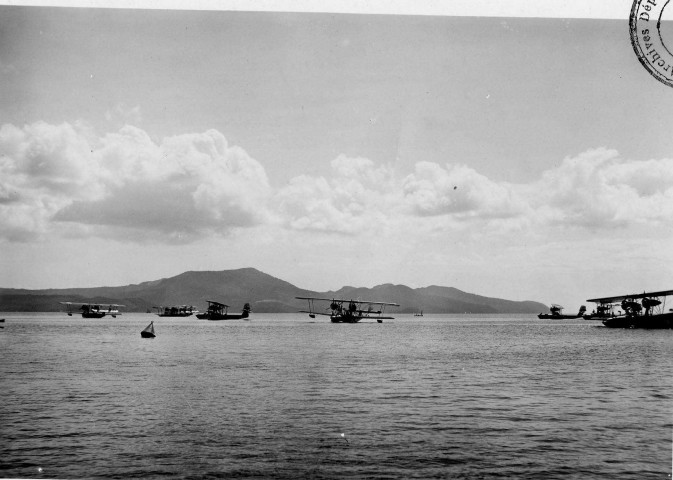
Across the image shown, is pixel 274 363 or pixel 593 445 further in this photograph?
pixel 274 363

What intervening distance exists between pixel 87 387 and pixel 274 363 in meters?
18.2

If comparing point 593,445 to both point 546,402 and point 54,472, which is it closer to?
point 546,402

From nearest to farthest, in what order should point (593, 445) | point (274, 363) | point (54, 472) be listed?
point (54, 472) < point (593, 445) < point (274, 363)

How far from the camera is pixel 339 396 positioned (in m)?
33.1

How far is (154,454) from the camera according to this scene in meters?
21.3

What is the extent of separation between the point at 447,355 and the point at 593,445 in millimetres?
40478

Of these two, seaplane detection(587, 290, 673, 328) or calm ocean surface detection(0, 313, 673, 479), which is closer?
calm ocean surface detection(0, 313, 673, 479)

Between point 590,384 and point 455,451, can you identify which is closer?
point 455,451

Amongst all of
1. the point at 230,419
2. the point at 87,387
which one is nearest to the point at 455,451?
the point at 230,419

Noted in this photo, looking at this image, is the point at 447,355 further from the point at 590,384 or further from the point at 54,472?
the point at 54,472

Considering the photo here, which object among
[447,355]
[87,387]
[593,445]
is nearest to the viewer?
[593,445]

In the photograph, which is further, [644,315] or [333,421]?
[644,315]

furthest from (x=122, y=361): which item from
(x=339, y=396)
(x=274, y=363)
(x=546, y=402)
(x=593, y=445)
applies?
(x=593, y=445)

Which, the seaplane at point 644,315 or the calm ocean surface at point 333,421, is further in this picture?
the seaplane at point 644,315
